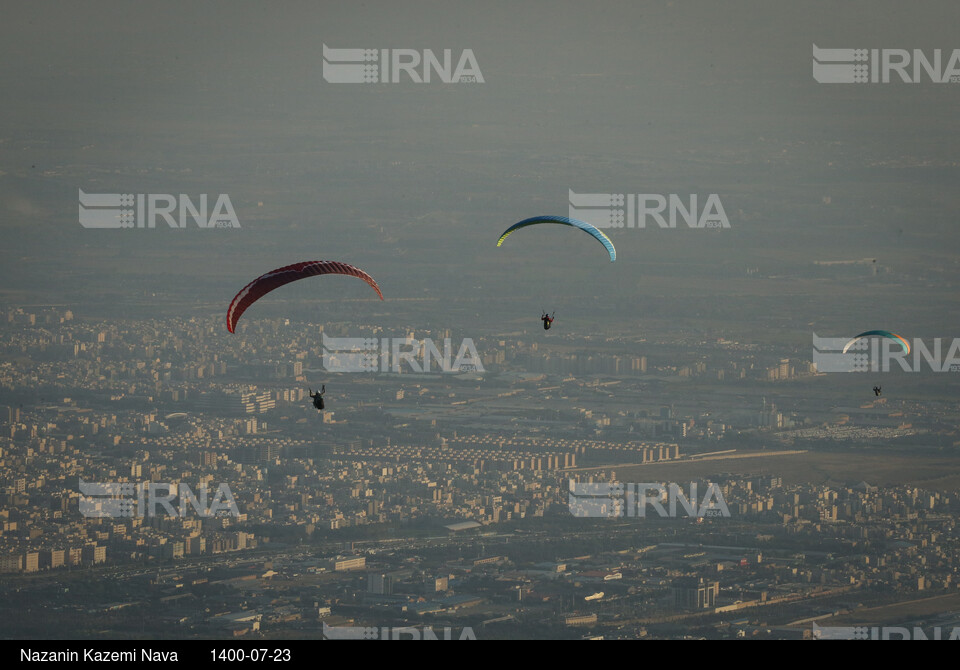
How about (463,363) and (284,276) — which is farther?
(463,363)

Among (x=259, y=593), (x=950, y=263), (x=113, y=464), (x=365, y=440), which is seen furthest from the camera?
(x=950, y=263)

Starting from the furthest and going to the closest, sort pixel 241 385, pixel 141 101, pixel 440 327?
1. pixel 141 101
2. pixel 440 327
3. pixel 241 385

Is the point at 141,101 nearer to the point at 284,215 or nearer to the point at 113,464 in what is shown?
the point at 284,215

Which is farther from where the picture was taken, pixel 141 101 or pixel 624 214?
pixel 141 101

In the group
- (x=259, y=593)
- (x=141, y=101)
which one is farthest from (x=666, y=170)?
(x=259, y=593)

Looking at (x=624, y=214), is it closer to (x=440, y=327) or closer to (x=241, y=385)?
(x=440, y=327)

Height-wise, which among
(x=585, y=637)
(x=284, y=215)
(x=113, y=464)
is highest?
(x=284, y=215)

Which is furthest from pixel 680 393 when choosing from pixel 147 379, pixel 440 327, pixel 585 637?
pixel 585 637

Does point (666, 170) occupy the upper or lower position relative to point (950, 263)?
upper

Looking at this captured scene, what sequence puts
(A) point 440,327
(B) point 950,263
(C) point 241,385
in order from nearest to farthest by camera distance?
1. (C) point 241,385
2. (A) point 440,327
3. (B) point 950,263
